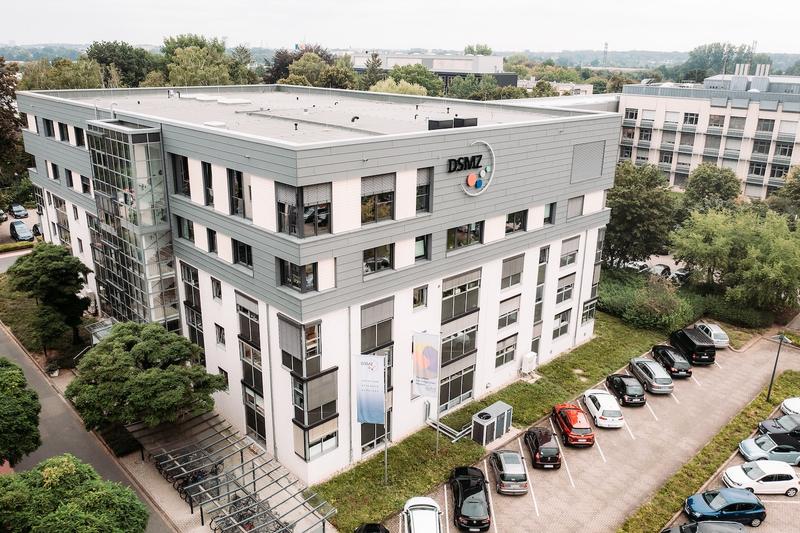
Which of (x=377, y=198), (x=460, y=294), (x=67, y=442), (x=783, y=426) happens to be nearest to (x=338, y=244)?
(x=377, y=198)

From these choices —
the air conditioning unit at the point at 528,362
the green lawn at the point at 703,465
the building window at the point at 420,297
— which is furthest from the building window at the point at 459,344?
the green lawn at the point at 703,465

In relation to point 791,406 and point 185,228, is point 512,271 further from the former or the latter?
point 185,228

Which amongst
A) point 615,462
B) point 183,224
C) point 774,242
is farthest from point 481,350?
point 774,242

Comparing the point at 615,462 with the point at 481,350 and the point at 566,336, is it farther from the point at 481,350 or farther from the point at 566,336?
the point at 566,336

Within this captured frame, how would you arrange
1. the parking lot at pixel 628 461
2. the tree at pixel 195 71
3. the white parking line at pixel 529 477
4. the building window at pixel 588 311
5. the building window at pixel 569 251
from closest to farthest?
1. the parking lot at pixel 628 461
2. the white parking line at pixel 529 477
3. the building window at pixel 569 251
4. the building window at pixel 588 311
5. the tree at pixel 195 71

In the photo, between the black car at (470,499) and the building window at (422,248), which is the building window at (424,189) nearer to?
the building window at (422,248)

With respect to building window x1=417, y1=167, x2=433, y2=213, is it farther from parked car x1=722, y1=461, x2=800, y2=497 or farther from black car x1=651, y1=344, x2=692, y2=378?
black car x1=651, y1=344, x2=692, y2=378
